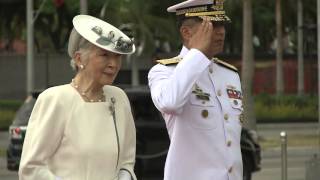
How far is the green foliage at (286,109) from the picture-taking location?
31.1 metres

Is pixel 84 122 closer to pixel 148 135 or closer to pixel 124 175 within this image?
pixel 124 175

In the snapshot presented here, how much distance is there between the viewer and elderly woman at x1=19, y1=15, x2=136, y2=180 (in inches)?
130

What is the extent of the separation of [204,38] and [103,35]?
1.59 feet

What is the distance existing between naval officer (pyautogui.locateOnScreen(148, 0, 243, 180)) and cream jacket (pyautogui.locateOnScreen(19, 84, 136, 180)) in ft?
1.06

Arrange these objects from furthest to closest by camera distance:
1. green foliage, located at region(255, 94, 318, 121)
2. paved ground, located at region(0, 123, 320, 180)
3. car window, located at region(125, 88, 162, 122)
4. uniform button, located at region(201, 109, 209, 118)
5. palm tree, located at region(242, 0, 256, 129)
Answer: green foliage, located at region(255, 94, 318, 121)
palm tree, located at region(242, 0, 256, 129)
paved ground, located at region(0, 123, 320, 180)
car window, located at region(125, 88, 162, 122)
uniform button, located at region(201, 109, 209, 118)

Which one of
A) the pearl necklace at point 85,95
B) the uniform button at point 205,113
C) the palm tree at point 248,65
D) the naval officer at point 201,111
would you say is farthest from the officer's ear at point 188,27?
the palm tree at point 248,65

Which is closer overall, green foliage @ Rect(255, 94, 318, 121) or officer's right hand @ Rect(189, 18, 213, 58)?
officer's right hand @ Rect(189, 18, 213, 58)

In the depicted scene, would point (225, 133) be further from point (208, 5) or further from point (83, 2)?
point (83, 2)

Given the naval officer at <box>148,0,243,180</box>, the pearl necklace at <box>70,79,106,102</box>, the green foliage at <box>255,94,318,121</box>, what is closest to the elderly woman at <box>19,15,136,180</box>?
the pearl necklace at <box>70,79,106,102</box>

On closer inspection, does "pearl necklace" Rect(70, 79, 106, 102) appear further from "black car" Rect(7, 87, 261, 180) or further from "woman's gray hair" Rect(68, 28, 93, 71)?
"black car" Rect(7, 87, 261, 180)


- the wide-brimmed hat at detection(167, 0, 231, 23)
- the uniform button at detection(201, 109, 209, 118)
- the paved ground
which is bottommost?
the paved ground

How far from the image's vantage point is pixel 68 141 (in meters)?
3.33

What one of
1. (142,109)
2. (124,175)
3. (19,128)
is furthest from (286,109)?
(124,175)

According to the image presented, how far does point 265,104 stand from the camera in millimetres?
33438
